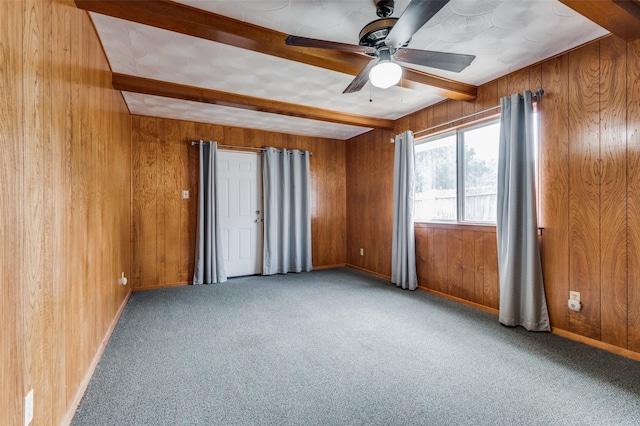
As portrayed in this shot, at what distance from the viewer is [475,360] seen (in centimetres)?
227

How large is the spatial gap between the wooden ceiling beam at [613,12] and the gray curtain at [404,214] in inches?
90.0

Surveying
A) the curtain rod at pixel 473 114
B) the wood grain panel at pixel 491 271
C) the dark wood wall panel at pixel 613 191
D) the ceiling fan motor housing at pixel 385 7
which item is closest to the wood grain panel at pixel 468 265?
the wood grain panel at pixel 491 271

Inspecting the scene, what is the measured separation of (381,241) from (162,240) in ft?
10.8

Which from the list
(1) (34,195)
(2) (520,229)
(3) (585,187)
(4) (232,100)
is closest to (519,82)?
(3) (585,187)

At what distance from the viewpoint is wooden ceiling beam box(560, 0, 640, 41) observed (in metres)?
1.82

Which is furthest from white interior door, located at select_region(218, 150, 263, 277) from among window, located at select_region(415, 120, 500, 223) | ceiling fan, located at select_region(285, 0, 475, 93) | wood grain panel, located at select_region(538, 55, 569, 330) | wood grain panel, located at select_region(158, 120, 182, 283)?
wood grain panel, located at select_region(538, 55, 569, 330)

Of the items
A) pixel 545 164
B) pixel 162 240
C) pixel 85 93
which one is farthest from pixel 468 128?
A: pixel 162 240

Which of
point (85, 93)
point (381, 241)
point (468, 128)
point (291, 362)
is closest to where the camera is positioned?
point (85, 93)

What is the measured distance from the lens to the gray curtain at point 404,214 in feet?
13.8

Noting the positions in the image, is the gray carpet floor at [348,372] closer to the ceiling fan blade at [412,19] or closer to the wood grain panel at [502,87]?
the ceiling fan blade at [412,19]

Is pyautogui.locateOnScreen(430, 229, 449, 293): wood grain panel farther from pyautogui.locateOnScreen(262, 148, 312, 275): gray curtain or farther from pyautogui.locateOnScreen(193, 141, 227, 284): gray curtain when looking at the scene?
pyautogui.locateOnScreen(193, 141, 227, 284): gray curtain

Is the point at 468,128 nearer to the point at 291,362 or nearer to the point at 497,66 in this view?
the point at 497,66

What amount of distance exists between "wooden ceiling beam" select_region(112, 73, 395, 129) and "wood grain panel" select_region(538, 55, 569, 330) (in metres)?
2.18

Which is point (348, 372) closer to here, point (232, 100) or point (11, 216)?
point (11, 216)
